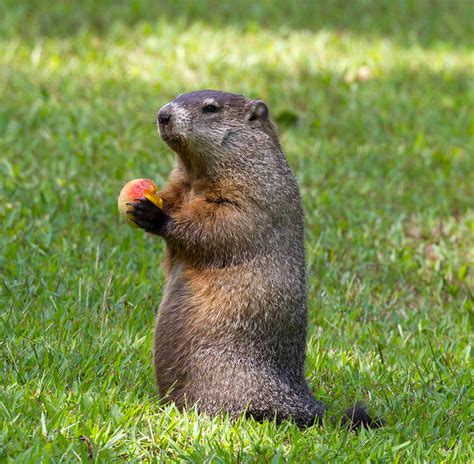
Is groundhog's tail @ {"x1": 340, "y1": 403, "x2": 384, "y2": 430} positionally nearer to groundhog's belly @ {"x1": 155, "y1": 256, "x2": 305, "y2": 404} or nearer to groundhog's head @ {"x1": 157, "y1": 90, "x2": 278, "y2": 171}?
groundhog's belly @ {"x1": 155, "y1": 256, "x2": 305, "y2": 404}

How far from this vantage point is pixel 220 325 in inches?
162

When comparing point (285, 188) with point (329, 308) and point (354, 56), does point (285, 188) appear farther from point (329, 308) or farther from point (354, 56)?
point (354, 56)

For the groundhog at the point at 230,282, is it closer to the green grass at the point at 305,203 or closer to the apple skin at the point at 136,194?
the apple skin at the point at 136,194

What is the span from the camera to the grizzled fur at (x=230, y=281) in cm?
411

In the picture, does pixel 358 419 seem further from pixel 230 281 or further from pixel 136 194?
pixel 136 194

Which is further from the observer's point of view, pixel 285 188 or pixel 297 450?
pixel 285 188

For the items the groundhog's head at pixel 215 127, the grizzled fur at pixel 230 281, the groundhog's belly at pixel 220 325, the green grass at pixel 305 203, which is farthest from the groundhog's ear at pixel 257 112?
the green grass at pixel 305 203

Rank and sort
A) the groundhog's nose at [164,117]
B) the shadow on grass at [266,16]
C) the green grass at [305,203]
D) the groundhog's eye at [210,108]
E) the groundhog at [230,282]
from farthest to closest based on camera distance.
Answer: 1. the shadow on grass at [266,16]
2. the groundhog's eye at [210,108]
3. the groundhog's nose at [164,117]
4. the groundhog at [230,282]
5. the green grass at [305,203]

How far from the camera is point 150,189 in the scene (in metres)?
4.23

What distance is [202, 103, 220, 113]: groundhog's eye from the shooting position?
440 centimetres

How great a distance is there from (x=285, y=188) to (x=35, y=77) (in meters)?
4.65

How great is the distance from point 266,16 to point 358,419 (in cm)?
702

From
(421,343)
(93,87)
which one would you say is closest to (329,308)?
(421,343)

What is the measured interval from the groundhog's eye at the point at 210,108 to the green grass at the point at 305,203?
3.61 ft
